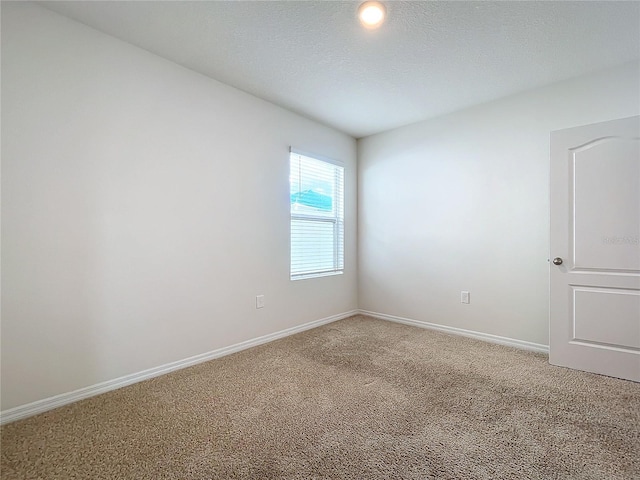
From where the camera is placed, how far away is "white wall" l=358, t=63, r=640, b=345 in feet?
9.54

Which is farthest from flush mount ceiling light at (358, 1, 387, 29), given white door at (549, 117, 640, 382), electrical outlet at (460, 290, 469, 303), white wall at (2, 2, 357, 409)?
electrical outlet at (460, 290, 469, 303)

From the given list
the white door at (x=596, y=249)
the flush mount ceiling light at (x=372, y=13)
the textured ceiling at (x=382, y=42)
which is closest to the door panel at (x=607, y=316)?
the white door at (x=596, y=249)

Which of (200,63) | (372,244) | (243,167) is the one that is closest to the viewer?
(200,63)

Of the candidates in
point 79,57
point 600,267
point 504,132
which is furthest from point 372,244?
point 79,57

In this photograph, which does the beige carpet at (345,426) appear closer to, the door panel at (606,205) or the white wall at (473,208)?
the white wall at (473,208)

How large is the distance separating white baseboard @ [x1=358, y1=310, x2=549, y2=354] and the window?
90 cm

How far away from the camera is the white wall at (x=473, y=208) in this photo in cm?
291

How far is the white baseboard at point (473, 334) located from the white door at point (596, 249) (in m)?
0.33

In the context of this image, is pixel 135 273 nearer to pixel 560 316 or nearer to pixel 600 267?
pixel 560 316

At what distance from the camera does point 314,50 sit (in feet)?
7.75

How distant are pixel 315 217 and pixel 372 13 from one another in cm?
222

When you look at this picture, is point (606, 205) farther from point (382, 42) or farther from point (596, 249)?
point (382, 42)

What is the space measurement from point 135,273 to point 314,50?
2.16 m

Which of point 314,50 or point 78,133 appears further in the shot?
point 314,50
